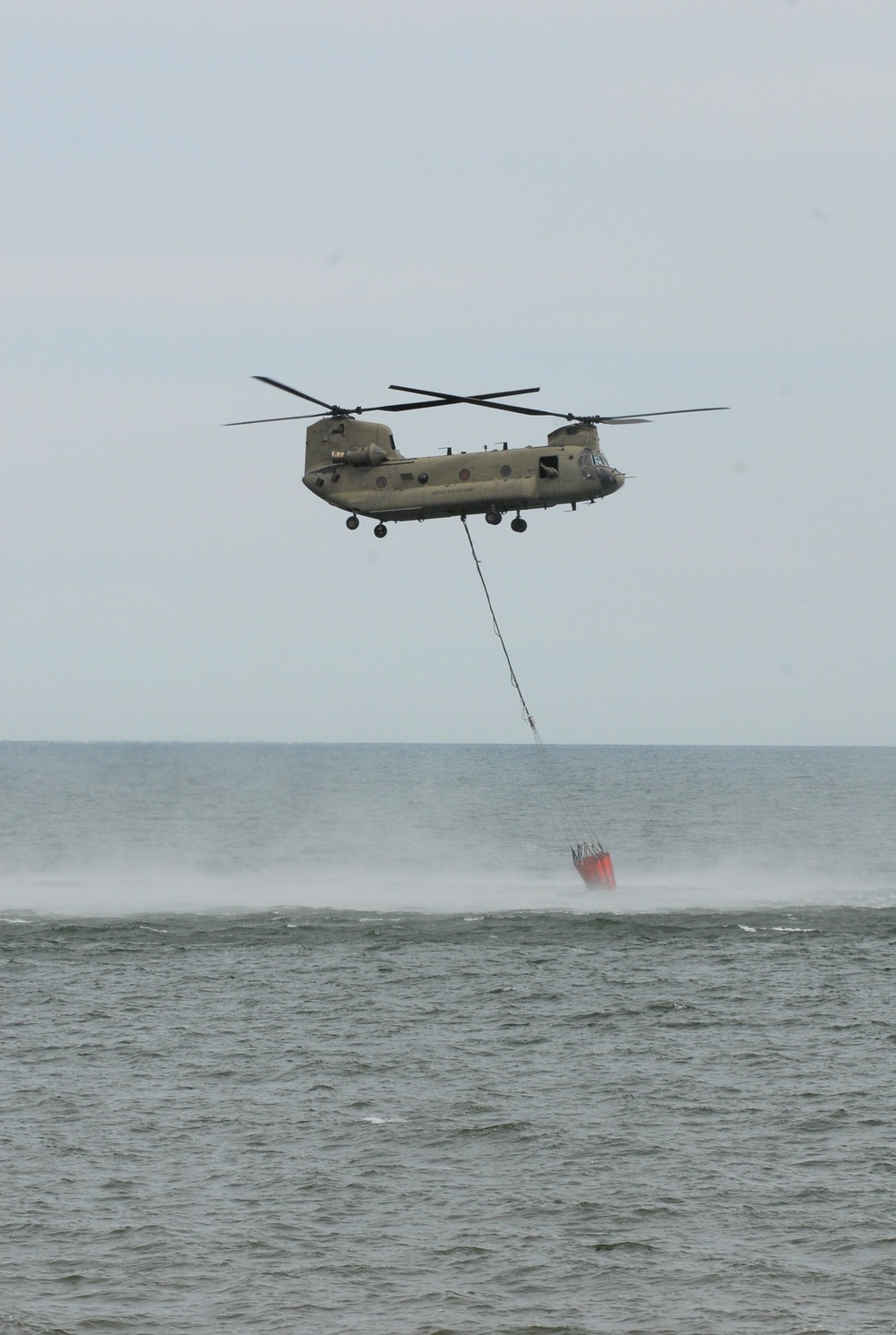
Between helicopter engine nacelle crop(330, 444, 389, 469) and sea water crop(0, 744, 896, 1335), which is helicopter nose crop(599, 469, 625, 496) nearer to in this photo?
helicopter engine nacelle crop(330, 444, 389, 469)

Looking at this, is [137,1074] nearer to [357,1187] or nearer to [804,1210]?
[357,1187]

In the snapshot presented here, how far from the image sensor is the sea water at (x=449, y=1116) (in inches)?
1078

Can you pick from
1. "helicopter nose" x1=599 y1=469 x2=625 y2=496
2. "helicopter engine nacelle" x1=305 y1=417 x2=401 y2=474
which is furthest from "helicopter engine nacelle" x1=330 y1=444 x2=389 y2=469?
"helicopter nose" x1=599 y1=469 x2=625 y2=496

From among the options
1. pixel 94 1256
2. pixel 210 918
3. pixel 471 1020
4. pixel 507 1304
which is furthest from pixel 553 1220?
pixel 210 918

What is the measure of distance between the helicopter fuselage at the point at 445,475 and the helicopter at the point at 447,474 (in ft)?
0.09

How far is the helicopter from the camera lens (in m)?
44.7

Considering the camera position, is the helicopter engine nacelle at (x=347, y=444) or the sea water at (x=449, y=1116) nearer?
the sea water at (x=449, y=1116)

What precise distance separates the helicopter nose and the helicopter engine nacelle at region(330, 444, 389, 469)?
704 centimetres

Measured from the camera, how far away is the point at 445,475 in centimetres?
4591

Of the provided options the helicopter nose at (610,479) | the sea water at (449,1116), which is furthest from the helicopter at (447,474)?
the sea water at (449,1116)

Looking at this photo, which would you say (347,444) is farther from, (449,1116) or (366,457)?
(449,1116)

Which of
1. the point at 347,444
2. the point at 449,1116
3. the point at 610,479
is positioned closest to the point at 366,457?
the point at 347,444

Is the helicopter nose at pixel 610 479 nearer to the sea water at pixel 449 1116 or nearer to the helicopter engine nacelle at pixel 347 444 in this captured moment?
the helicopter engine nacelle at pixel 347 444

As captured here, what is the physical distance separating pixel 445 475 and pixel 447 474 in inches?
2.7
